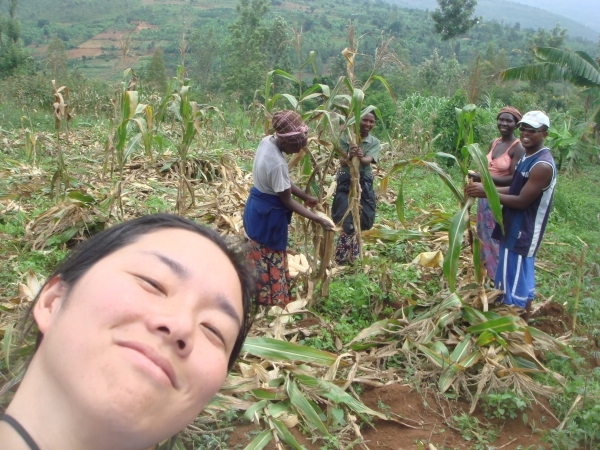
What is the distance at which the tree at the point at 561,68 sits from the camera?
33.0 ft

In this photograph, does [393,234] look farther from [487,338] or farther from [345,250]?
[487,338]

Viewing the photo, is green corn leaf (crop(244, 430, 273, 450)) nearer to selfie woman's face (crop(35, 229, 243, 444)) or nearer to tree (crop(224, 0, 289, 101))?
selfie woman's face (crop(35, 229, 243, 444))

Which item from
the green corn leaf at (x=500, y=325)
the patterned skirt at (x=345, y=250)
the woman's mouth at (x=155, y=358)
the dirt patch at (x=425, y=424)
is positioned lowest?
the patterned skirt at (x=345, y=250)

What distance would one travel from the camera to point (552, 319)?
341 centimetres

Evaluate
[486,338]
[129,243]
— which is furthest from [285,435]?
[486,338]

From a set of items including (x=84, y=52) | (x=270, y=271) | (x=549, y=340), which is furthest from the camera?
(x=84, y=52)

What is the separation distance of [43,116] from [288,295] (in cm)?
849

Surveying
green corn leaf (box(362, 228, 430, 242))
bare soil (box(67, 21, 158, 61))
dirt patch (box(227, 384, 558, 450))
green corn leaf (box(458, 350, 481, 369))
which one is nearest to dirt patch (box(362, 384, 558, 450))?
dirt patch (box(227, 384, 558, 450))

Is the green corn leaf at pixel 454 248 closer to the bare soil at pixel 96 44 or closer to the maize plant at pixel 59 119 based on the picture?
the maize plant at pixel 59 119

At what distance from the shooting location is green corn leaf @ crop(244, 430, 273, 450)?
1.87m

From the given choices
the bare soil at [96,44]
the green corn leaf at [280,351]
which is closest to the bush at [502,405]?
the green corn leaf at [280,351]

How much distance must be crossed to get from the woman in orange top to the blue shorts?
38 centimetres

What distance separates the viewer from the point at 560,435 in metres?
2.13

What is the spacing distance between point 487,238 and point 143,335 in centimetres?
338
